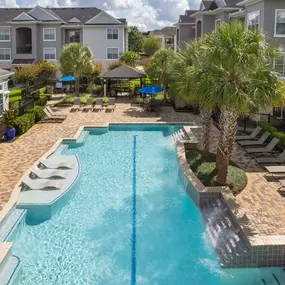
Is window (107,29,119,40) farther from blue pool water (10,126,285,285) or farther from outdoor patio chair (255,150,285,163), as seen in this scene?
outdoor patio chair (255,150,285,163)

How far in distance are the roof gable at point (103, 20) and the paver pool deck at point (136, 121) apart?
24961 mm

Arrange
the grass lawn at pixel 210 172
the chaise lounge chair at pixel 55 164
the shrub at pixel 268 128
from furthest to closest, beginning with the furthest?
the shrub at pixel 268 128 < the chaise lounge chair at pixel 55 164 < the grass lawn at pixel 210 172

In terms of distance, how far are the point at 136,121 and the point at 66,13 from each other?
3640cm

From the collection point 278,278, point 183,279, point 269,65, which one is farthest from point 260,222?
point 269,65

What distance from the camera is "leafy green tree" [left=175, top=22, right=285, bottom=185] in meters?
13.0

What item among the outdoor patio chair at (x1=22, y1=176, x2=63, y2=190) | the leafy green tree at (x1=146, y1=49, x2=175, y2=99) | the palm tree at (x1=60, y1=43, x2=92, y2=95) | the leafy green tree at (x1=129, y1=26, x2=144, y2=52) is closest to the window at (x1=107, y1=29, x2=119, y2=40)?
the palm tree at (x1=60, y1=43, x2=92, y2=95)

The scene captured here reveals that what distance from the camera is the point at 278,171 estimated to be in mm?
15852

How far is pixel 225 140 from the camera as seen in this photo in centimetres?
1468

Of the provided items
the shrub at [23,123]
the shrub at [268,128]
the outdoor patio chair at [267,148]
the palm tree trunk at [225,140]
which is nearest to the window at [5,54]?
the shrub at [23,123]

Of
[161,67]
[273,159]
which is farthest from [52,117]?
[273,159]

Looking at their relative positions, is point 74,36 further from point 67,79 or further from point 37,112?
point 37,112

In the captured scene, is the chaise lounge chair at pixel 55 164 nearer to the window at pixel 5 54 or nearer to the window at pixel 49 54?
the window at pixel 49 54

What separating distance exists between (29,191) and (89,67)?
1019 inches

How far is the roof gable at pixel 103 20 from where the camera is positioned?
A: 5622 centimetres
